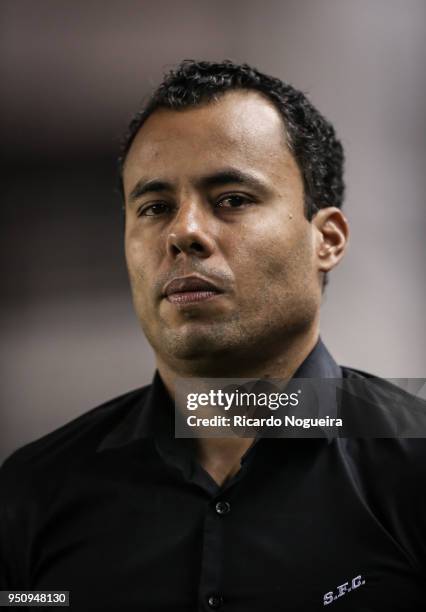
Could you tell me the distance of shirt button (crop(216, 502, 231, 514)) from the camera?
0.75 metres

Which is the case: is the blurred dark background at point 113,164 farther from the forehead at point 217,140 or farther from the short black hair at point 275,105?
the forehead at point 217,140

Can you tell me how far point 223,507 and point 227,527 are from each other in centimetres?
2

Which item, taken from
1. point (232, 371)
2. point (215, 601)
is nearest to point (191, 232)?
point (232, 371)

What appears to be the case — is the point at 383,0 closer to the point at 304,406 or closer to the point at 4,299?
the point at 304,406

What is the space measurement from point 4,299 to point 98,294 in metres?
0.17

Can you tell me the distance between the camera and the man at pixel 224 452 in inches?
28.7

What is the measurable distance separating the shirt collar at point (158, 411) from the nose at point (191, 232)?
21 centimetres

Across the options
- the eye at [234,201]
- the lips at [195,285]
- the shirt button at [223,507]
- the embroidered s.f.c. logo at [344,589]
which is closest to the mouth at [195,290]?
the lips at [195,285]

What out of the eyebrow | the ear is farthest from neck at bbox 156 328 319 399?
the eyebrow

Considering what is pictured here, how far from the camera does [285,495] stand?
763 millimetres

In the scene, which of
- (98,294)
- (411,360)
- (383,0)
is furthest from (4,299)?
(383,0)

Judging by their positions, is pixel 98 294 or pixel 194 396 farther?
pixel 98 294

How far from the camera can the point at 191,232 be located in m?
0.76

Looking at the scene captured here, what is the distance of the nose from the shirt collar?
209 mm
